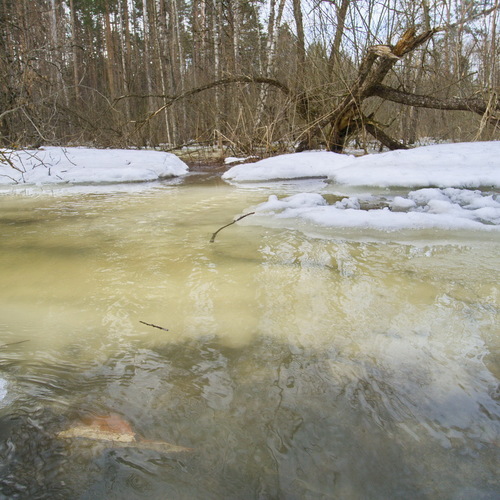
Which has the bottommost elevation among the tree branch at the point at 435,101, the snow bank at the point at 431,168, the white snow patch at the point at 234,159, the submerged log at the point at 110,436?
the submerged log at the point at 110,436

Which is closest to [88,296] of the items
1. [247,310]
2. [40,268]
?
A: [40,268]

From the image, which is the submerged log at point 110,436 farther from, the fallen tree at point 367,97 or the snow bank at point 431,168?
the fallen tree at point 367,97

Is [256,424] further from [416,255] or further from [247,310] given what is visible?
[416,255]

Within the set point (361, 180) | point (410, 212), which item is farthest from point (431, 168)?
point (410, 212)

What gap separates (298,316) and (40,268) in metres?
1.66

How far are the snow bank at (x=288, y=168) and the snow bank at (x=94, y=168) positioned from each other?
1.58m

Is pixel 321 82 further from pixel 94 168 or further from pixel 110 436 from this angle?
pixel 110 436

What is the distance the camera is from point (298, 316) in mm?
1701

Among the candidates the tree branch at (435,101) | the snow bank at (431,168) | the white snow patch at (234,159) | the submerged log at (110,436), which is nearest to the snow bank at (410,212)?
the snow bank at (431,168)

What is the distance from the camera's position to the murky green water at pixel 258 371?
91cm

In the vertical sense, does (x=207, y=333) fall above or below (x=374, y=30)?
below

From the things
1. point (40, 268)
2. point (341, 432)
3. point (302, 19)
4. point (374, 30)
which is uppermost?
point (302, 19)

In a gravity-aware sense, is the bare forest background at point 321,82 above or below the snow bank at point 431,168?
above

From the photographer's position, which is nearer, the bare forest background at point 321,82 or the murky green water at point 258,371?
the murky green water at point 258,371
